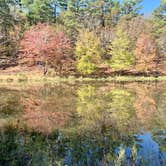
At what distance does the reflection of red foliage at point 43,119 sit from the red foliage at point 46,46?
30134mm

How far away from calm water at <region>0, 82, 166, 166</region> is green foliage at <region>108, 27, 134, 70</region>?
30.3m

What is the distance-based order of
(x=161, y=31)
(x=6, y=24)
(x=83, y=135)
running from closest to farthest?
(x=83, y=135) → (x=6, y=24) → (x=161, y=31)

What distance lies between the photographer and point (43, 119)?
16.3 m

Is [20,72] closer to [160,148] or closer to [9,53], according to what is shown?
[9,53]

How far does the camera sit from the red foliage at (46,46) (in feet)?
163

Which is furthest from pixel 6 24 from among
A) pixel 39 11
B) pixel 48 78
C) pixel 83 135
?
pixel 83 135

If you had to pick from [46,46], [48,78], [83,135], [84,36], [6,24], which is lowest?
[83,135]

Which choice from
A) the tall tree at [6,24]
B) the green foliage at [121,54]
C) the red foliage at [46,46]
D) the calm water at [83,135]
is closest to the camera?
the calm water at [83,135]

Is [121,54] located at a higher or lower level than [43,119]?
higher

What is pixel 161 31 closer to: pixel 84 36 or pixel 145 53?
pixel 145 53

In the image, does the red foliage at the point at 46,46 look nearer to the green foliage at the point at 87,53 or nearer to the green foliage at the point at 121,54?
the green foliage at the point at 87,53

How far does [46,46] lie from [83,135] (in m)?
38.4

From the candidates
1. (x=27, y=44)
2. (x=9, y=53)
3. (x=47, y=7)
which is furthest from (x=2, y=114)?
(x=47, y=7)

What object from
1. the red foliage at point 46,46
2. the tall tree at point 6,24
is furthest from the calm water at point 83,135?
the tall tree at point 6,24
